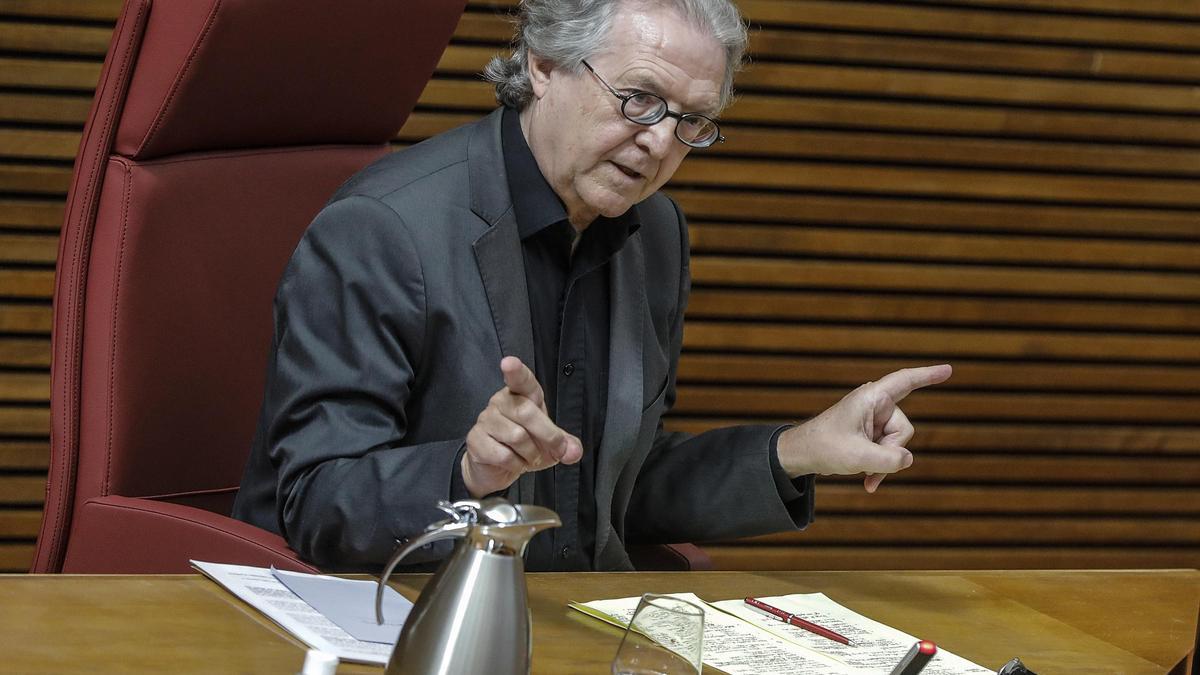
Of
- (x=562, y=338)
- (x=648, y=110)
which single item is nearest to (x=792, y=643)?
(x=562, y=338)

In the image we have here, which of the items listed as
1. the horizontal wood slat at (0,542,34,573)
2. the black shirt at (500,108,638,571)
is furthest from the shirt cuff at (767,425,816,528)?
the horizontal wood slat at (0,542,34,573)

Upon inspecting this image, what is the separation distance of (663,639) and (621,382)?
82 cm

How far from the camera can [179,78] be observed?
6.04 ft

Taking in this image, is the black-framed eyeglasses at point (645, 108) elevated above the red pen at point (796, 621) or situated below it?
Answer: above

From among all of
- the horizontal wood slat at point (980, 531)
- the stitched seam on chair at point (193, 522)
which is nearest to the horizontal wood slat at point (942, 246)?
the horizontal wood slat at point (980, 531)

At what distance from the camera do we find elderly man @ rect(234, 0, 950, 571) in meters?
1.75

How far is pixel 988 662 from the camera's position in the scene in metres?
1.55

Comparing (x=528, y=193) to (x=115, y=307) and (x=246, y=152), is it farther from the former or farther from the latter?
(x=115, y=307)

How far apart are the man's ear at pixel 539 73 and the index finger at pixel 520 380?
0.73 m

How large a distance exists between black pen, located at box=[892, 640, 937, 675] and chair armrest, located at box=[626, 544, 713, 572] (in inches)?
30.8

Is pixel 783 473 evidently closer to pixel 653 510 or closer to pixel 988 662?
pixel 653 510

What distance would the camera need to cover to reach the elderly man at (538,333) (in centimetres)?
175

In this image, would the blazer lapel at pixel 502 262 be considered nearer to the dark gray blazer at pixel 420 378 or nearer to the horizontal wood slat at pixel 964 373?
the dark gray blazer at pixel 420 378

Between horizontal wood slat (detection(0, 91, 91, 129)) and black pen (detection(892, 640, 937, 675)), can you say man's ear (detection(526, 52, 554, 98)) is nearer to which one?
black pen (detection(892, 640, 937, 675))
